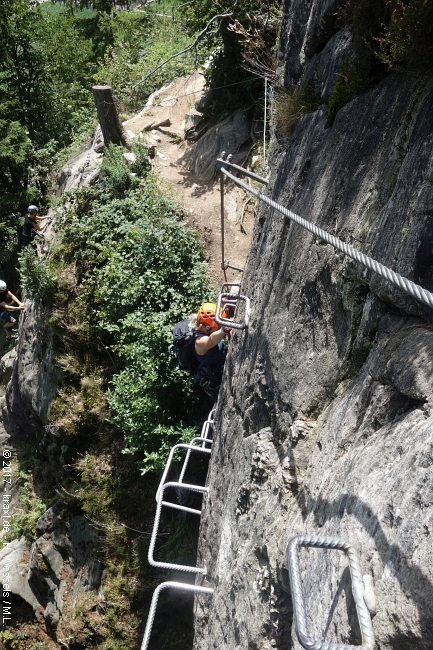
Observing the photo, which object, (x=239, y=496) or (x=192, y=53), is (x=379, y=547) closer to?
(x=239, y=496)

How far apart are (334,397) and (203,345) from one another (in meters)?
3.04

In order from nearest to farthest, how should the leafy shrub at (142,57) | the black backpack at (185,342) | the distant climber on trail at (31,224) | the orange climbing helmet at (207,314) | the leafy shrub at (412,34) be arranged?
the leafy shrub at (412,34), the orange climbing helmet at (207,314), the black backpack at (185,342), the distant climber on trail at (31,224), the leafy shrub at (142,57)

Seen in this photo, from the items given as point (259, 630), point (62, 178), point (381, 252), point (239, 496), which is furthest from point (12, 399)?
point (381, 252)

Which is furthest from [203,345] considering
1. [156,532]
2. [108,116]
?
[108,116]

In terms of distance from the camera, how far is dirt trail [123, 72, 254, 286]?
1077 centimetres

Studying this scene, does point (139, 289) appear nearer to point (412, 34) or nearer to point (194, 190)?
point (194, 190)

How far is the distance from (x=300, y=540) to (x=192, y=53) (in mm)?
17712

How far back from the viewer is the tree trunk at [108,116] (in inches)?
467

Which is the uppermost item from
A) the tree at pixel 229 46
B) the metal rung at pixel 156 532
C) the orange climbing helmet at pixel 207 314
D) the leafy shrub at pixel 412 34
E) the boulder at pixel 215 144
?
the tree at pixel 229 46

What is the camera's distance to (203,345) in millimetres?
6375

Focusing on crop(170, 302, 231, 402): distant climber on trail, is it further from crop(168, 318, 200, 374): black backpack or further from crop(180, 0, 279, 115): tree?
crop(180, 0, 279, 115): tree

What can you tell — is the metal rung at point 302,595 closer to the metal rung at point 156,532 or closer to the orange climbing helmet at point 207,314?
the metal rung at point 156,532

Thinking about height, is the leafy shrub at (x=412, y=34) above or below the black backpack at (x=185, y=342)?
above

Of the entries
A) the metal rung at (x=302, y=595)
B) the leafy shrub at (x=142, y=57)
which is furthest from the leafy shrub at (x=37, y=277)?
the metal rung at (x=302, y=595)
